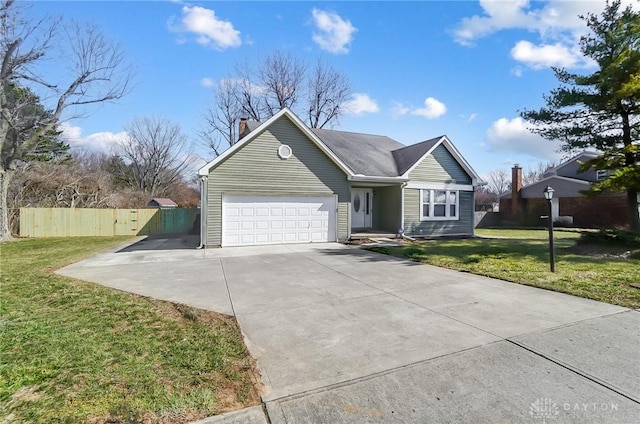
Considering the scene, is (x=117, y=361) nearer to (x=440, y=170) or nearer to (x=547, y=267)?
(x=547, y=267)

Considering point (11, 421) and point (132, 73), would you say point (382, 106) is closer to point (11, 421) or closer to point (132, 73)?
point (132, 73)

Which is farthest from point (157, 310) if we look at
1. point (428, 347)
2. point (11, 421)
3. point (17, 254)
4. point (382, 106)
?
point (382, 106)

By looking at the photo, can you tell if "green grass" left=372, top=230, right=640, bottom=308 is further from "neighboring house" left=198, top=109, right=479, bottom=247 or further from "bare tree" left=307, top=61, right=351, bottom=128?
"bare tree" left=307, top=61, right=351, bottom=128

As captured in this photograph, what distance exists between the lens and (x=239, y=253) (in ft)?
36.8

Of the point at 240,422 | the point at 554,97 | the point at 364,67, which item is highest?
the point at 364,67

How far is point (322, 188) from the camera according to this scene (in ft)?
47.7

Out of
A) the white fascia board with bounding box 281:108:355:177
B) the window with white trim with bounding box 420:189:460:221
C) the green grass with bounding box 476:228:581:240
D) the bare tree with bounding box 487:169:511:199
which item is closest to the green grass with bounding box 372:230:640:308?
the white fascia board with bounding box 281:108:355:177

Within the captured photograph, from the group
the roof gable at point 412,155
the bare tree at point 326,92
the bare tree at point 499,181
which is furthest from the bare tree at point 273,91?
the bare tree at point 499,181

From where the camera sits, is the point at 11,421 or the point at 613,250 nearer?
the point at 11,421

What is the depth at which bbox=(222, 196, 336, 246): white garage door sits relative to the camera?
516 inches

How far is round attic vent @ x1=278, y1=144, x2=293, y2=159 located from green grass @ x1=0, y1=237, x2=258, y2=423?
30.9ft

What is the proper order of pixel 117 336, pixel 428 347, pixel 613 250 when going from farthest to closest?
pixel 613 250 → pixel 117 336 → pixel 428 347

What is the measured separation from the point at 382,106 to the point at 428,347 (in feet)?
49.7

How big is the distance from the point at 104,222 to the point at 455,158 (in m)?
20.7
